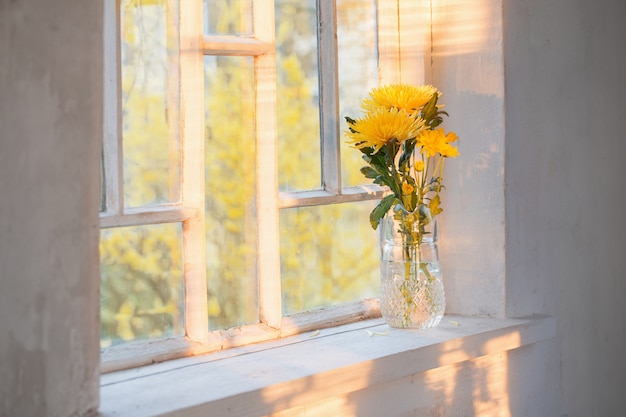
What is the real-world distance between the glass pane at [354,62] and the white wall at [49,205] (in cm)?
86

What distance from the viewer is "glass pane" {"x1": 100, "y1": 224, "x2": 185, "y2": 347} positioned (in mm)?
1787

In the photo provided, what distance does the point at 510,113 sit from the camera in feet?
7.45

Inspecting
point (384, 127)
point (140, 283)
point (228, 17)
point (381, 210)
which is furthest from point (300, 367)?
point (228, 17)

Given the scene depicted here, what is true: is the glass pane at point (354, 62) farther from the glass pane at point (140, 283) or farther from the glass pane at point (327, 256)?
the glass pane at point (140, 283)

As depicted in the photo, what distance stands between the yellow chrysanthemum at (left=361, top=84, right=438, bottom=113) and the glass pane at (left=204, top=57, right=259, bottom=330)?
0.30 m

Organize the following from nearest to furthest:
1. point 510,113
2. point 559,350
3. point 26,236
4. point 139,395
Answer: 1. point 26,236
2. point 139,395
3. point 510,113
4. point 559,350

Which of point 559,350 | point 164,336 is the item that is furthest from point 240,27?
point 559,350

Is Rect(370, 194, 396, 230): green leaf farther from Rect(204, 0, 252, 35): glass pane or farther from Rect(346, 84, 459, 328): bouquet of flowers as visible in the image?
Rect(204, 0, 252, 35): glass pane

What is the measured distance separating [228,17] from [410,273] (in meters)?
0.74

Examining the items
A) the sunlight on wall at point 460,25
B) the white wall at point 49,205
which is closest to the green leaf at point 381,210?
the sunlight on wall at point 460,25

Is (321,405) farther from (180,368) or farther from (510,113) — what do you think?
(510,113)

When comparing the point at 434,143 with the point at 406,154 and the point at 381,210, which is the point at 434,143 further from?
the point at 381,210

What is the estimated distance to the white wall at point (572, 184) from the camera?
2.31 meters

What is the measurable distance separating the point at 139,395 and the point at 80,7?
0.70 metres
